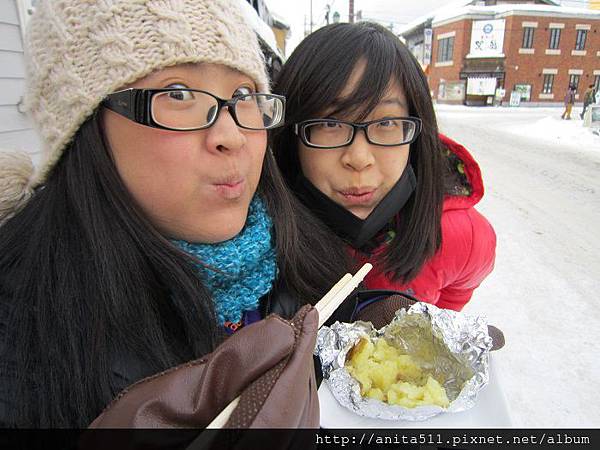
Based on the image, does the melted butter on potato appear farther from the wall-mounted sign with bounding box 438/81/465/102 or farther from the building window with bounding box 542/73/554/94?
the building window with bounding box 542/73/554/94

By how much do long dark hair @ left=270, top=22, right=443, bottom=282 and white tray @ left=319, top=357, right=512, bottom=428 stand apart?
0.64 metres

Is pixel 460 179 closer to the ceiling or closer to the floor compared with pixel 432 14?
closer to the floor

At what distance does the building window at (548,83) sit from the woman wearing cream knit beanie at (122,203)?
3484 centimetres

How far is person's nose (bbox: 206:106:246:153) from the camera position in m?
0.91

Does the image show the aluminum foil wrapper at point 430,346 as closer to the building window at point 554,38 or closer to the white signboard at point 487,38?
the white signboard at point 487,38

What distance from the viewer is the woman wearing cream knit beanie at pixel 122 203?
855mm

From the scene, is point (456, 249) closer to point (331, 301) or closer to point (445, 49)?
point (331, 301)

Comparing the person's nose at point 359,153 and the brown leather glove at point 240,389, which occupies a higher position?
the person's nose at point 359,153

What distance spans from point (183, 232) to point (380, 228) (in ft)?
2.89

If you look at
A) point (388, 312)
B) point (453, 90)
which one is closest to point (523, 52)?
point (453, 90)

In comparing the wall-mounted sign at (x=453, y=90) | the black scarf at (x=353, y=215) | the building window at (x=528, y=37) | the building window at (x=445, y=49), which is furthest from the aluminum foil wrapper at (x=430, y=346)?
the building window at (x=528, y=37)

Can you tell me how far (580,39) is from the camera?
28531 mm

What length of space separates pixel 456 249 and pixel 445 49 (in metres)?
33.4

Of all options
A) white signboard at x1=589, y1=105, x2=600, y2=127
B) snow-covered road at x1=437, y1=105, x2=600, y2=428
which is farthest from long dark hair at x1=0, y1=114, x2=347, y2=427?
white signboard at x1=589, y1=105, x2=600, y2=127
